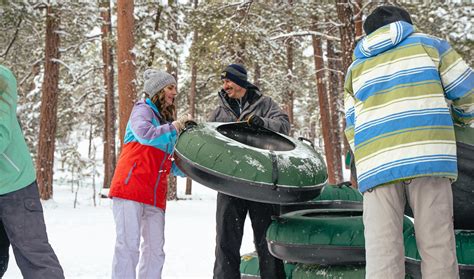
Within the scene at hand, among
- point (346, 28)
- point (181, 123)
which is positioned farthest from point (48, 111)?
point (181, 123)

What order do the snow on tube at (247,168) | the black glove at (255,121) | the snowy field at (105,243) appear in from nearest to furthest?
the snow on tube at (247,168), the black glove at (255,121), the snowy field at (105,243)

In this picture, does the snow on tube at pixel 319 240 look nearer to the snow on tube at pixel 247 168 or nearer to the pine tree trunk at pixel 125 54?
the snow on tube at pixel 247 168

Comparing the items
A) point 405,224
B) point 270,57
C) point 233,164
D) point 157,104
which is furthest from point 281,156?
point 270,57

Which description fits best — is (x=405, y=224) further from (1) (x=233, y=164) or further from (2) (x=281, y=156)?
(1) (x=233, y=164)

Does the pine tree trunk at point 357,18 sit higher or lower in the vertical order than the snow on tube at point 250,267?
higher

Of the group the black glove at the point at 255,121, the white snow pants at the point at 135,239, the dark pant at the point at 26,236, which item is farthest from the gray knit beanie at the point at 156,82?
the dark pant at the point at 26,236

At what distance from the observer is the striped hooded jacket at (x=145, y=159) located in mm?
3939

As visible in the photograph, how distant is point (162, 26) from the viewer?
49.4 ft

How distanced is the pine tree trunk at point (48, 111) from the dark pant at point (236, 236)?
11.5 metres

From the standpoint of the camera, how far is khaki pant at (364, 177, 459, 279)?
2.46m

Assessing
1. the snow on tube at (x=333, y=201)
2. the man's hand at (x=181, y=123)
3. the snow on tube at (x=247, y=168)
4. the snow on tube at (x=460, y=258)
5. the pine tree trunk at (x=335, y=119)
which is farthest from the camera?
the pine tree trunk at (x=335, y=119)

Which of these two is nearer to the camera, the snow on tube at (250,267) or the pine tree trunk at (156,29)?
the snow on tube at (250,267)

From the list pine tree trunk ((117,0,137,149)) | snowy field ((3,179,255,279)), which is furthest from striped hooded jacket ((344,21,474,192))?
pine tree trunk ((117,0,137,149))

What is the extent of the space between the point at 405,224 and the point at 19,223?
2.46 metres
